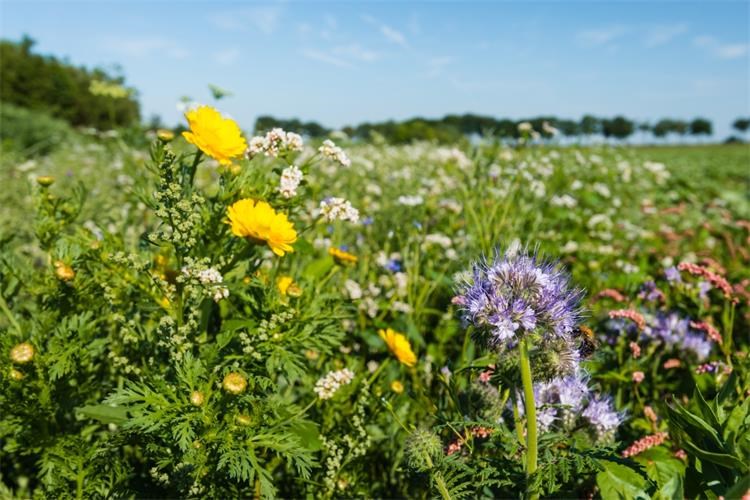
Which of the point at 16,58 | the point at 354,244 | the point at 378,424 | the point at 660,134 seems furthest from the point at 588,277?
the point at 660,134

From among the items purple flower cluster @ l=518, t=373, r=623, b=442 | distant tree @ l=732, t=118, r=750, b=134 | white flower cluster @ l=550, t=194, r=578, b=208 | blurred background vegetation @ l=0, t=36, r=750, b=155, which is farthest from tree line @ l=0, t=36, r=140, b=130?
distant tree @ l=732, t=118, r=750, b=134

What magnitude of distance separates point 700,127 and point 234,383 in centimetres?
11341

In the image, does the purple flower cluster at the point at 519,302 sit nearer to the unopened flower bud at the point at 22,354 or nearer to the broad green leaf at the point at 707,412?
the broad green leaf at the point at 707,412

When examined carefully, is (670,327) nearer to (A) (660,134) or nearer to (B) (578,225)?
(B) (578,225)

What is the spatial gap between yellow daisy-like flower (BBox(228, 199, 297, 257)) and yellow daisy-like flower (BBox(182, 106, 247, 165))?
0.73 feet

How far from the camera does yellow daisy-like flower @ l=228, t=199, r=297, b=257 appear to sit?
1.62 metres

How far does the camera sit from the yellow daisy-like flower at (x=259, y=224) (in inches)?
63.9

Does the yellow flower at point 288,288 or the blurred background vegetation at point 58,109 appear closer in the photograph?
the yellow flower at point 288,288

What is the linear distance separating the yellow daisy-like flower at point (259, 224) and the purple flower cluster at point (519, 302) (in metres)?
0.62

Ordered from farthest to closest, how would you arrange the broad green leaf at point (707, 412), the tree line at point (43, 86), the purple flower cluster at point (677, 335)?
the tree line at point (43, 86), the purple flower cluster at point (677, 335), the broad green leaf at point (707, 412)

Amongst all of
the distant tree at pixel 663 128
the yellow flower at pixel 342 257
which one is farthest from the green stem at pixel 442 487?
the distant tree at pixel 663 128

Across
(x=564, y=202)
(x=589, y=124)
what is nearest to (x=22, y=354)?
(x=564, y=202)

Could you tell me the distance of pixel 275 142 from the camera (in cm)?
201

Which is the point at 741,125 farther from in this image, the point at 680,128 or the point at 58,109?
the point at 58,109
